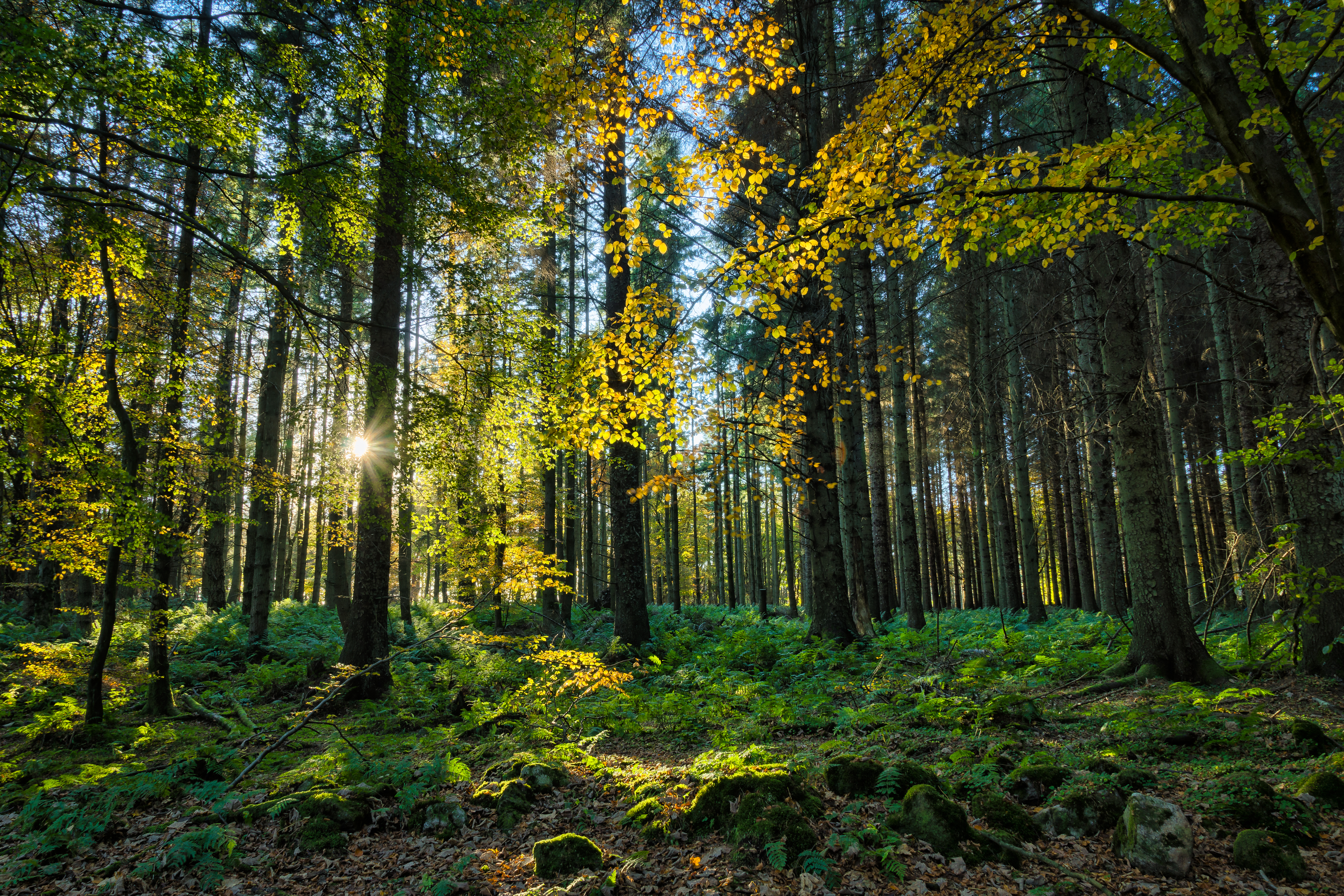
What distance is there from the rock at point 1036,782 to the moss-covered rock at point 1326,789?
49.3 inches

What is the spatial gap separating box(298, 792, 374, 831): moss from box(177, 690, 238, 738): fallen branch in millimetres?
3463

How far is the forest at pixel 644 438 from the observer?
377 cm

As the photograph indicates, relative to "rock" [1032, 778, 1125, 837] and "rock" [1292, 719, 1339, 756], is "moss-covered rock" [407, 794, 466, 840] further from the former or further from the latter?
"rock" [1292, 719, 1339, 756]

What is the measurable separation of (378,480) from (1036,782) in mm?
8764

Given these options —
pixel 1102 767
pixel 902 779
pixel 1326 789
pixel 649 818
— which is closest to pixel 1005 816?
pixel 902 779

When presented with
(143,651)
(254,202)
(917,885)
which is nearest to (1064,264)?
(917,885)

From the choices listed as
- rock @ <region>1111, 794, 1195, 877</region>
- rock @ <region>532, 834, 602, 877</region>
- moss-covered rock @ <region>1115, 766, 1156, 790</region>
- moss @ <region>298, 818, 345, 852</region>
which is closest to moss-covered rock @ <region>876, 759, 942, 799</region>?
rock @ <region>1111, 794, 1195, 877</region>

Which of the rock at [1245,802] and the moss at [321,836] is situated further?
the moss at [321,836]

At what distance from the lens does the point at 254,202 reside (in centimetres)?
989

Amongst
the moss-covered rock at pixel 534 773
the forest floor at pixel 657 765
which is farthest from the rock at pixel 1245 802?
the moss-covered rock at pixel 534 773

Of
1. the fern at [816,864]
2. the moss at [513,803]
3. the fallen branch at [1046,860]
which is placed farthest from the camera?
the moss at [513,803]

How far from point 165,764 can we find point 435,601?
64.9 ft

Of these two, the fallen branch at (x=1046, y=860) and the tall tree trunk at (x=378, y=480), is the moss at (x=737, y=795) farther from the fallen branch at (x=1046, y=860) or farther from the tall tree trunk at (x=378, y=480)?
the tall tree trunk at (x=378, y=480)

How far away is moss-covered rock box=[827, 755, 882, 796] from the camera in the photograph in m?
4.32
